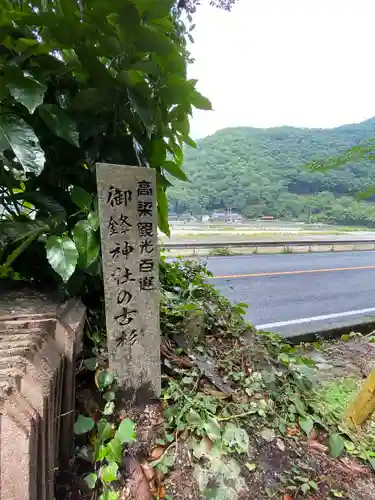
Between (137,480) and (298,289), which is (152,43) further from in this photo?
(298,289)

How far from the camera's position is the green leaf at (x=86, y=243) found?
1259mm

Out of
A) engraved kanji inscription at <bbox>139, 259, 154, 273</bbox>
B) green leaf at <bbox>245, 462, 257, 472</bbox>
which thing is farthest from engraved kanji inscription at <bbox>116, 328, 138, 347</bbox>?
green leaf at <bbox>245, 462, 257, 472</bbox>

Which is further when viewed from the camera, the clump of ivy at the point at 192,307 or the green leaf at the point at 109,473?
the clump of ivy at the point at 192,307

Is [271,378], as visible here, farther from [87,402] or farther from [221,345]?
[87,402]

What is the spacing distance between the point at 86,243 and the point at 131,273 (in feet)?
0.69

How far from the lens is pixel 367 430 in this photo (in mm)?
2160

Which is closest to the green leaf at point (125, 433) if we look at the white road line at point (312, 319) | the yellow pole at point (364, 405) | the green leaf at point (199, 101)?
the green leaf at point (199, 101)

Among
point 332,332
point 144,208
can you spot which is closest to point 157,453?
point 144,208

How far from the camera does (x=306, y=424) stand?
167 centimetres

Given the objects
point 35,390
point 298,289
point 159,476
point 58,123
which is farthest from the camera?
point 298,289

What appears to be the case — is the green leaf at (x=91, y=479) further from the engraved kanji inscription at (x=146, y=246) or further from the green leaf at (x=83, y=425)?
the engraved kanji inscription at (x=146, y=246)

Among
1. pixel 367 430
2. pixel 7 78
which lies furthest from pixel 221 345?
pixel 7 78

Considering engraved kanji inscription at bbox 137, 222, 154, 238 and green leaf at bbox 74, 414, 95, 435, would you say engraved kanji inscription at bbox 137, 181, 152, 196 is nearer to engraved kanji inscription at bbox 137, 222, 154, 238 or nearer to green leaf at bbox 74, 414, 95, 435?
engraved kanji inscription at bbox 137, 222, 154, 238

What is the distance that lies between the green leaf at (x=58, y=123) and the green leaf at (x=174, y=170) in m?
0.51
